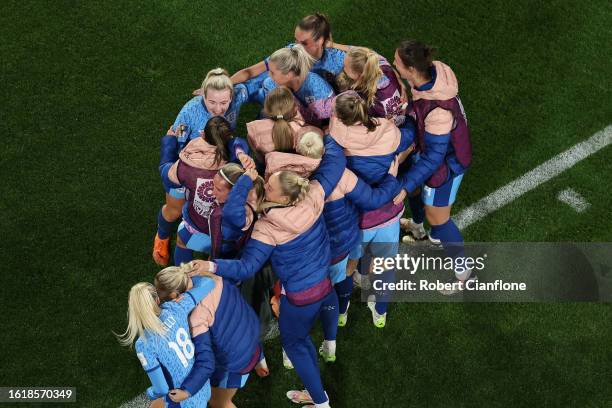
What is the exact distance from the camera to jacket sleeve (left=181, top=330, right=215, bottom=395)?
5.09 meters

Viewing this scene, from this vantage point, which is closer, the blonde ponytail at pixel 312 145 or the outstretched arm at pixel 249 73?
the blonde ponytail at pixel 312 145

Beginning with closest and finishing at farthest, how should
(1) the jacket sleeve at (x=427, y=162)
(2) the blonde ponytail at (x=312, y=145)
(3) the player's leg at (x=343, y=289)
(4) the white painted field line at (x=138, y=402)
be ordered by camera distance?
(2) the blonde ponytail at (x=312, y=145)
(1) the jacket sleeve at (x=427, y=162)
(3) the player's leg at (x=343, y=289)
(4) the white painted field line at (x=138, y=402)

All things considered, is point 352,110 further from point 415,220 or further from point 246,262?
point 415,220

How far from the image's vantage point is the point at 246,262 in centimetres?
527

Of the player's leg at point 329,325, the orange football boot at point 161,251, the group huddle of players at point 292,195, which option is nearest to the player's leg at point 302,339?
the group huddle of players at point 292,195

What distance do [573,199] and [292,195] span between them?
3.62 meters

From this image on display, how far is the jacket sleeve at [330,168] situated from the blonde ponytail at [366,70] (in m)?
0.51

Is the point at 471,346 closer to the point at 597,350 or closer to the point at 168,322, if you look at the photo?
the point at 597,350

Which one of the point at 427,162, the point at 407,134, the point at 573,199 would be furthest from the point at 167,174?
the point at 573,199

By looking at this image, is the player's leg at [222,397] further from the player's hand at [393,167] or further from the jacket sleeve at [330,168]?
the player's hand at [393,167]

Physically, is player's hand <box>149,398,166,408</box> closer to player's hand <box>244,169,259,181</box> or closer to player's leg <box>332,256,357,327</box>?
player's leg <box>332,256,357,327</box>

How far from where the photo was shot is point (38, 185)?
764 centimetres

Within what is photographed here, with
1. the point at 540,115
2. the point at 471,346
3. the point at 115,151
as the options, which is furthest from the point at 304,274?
the point at 540,115

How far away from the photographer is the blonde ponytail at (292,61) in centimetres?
602
